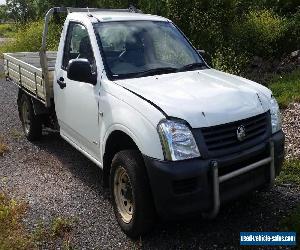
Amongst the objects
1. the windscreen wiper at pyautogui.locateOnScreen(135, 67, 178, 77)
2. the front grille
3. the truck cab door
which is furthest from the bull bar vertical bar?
the truck cab door

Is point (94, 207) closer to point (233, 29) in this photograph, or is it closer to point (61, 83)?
point (61, 83)

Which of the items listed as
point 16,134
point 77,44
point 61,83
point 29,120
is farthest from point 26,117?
point 77,44

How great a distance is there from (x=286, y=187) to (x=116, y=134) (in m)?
2.19

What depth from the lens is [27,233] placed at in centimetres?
446

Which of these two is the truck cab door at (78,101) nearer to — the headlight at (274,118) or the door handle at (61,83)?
the door handle at (61,83)

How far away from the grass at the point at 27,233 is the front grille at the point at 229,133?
5.76 feet

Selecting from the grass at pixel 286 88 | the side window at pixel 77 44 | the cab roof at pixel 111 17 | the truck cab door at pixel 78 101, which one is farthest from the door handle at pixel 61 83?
the grass at pixel 286 88

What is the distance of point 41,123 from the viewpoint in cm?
737

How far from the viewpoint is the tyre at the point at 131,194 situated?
3.90 m

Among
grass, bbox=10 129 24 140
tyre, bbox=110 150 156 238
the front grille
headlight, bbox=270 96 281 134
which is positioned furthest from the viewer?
grass, bbox=10 129 24 140

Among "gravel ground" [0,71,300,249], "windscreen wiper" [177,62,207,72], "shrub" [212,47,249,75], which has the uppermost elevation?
"windscreen wiper" [177,62,207,72]

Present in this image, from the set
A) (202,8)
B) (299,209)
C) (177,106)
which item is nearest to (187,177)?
(177,106)

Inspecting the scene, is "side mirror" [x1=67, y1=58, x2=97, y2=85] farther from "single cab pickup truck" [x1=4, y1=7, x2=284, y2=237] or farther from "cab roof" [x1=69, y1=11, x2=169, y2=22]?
"cab roof" [x1=69, y1=11, x2=169, y2=22]

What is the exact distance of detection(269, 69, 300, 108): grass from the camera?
311 inches
